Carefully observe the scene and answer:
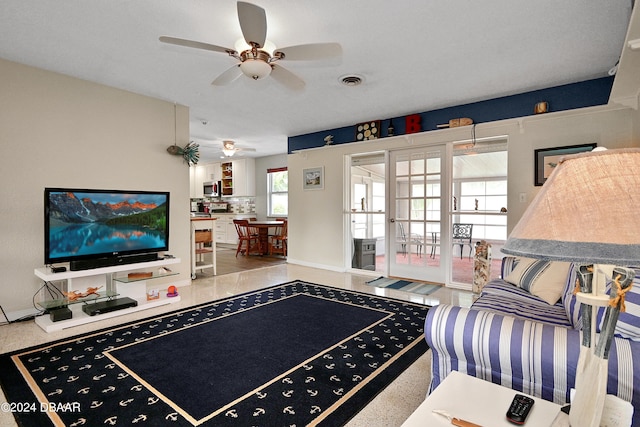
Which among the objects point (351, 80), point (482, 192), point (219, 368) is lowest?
point (219, 368)

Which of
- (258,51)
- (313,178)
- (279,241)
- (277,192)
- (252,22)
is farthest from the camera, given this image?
(277,192)

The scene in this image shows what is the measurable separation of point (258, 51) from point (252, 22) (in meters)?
0.42

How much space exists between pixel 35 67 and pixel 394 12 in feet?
11.5

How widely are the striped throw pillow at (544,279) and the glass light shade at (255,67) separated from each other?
2.35m

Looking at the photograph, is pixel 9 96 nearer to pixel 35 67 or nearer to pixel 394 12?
pixel 35 67

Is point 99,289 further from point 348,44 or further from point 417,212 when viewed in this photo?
point 417,212

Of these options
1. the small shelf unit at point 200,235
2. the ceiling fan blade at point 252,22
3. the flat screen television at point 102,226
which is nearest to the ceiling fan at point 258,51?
the ceiling fan blade at point 252,22

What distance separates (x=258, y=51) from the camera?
2500 mm

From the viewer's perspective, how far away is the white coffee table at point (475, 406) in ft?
3.40

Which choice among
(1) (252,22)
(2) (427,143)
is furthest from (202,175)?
(1) (252,22)

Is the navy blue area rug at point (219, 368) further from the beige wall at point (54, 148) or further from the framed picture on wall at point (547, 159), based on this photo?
the framed picture on wall at point (547, 159)

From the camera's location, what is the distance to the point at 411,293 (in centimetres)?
422

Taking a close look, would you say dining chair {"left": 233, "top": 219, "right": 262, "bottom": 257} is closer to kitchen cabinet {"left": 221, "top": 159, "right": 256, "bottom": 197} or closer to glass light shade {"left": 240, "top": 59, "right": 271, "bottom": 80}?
kitchen cabinet {"left": 221, "top": 159, "right": 256, "bottom": 197}

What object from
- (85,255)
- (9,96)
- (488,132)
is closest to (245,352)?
(85,255)
